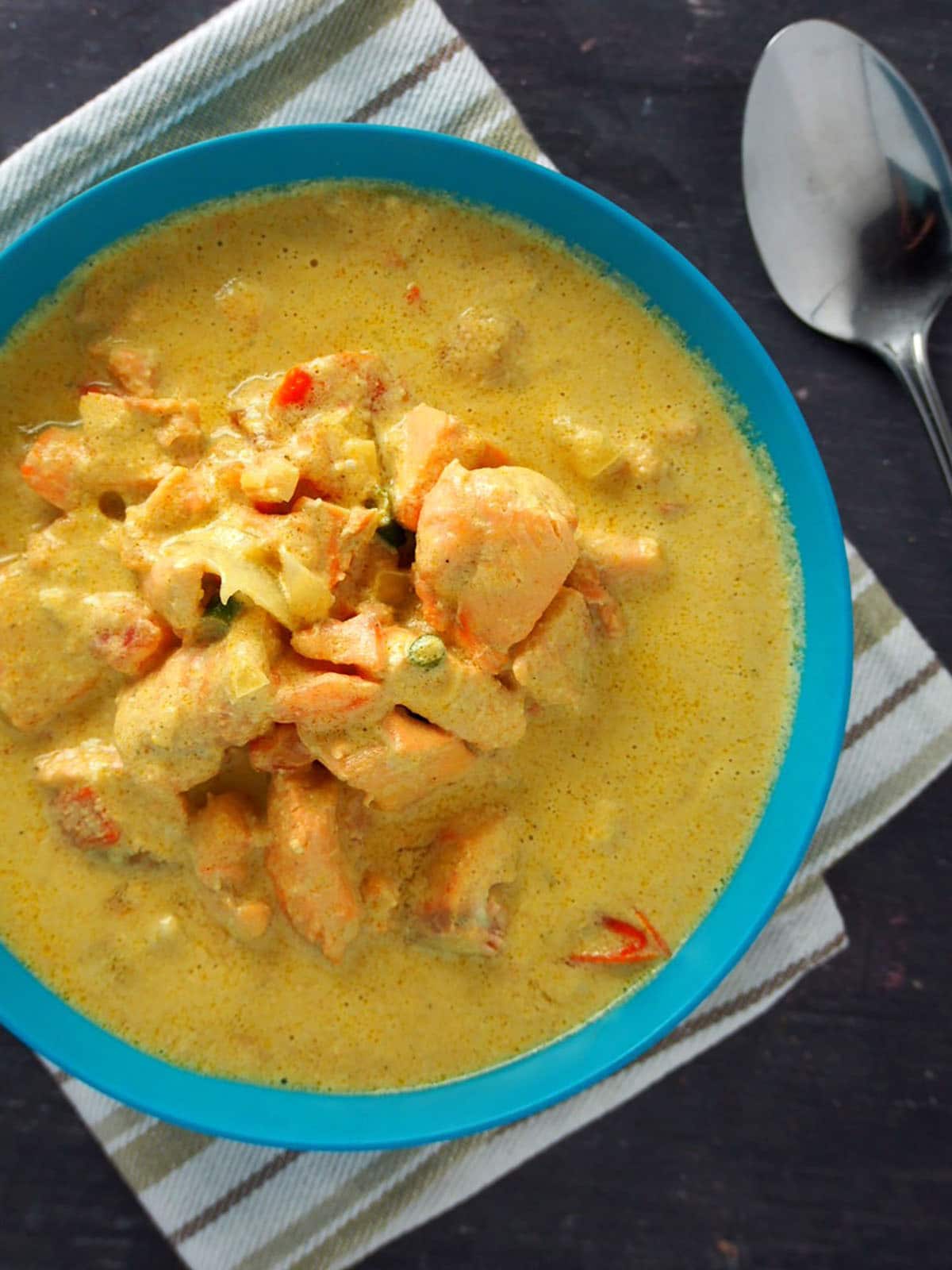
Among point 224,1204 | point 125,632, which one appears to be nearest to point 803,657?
point 125,632

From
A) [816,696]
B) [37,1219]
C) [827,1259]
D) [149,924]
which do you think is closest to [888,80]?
[816,696]

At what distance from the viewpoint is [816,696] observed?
219 cm

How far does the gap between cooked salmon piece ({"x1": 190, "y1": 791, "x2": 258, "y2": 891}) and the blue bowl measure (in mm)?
427

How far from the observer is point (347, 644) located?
1.92 m

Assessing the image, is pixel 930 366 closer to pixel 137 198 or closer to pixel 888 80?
pixel 888 80

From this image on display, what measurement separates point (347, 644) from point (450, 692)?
0.20m

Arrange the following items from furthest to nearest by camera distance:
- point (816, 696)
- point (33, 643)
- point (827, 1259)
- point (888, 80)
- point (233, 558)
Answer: point (827, 1259) → point (888, 80) → point (816, 696) → point (33, 643) → point (233, 558)

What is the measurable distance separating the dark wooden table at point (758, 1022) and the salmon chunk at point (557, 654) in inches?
33.3

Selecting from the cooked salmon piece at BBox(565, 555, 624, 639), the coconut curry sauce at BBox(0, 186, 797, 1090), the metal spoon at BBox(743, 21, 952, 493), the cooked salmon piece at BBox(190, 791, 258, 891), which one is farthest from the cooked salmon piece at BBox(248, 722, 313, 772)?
the metal spoon at BBox(743, 21, 952, 493)

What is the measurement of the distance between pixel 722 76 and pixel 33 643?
193 cm

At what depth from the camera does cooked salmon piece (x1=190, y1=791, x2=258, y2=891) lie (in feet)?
6.74

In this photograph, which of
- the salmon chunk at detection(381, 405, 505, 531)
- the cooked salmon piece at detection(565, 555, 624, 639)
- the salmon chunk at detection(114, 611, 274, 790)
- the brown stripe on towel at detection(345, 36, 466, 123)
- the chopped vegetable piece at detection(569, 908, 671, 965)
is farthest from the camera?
Answer: the brown stripe on towel at detection(345, 36, 466, 123)

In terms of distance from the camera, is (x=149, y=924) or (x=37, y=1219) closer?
(x=149, y=924)

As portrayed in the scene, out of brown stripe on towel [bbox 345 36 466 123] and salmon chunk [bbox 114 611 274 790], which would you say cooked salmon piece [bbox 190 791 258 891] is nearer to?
salmon chunk [bbox 114 611 274 790]
